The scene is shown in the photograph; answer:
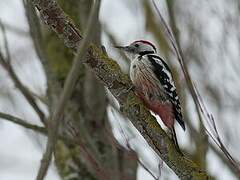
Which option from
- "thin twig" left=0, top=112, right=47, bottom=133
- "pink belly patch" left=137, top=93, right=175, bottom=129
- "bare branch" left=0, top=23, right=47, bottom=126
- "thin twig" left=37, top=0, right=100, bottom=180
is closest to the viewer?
"thin twig" left=37, top=0, right=100, bottom=180

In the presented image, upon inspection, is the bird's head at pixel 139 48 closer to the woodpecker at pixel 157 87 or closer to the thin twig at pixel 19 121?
the woodpecker at pixel 157 87

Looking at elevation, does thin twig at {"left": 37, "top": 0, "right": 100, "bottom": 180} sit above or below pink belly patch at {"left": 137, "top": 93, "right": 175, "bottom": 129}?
below

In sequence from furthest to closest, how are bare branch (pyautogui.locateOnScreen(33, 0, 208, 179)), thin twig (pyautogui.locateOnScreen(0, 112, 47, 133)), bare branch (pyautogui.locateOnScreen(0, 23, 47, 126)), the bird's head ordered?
1. the bird's head
2. bare branch (pyautogui.locateOnScreen(0, 23, 47, 126))
3. thin twig (pyautogui.locateOnScreen(0, 112, 47, 133))
4. bare branch (pyautogui.locateOnScreen(33, 0, 208, 179))

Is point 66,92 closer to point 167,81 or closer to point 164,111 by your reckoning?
point 164,111

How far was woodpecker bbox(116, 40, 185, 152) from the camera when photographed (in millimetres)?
3834

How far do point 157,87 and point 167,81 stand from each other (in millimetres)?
92

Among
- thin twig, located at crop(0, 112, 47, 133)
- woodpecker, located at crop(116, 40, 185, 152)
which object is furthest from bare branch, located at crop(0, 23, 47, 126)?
woodpecker, located at crop(116, 40, 185, 152)

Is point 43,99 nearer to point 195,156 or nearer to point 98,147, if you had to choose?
point 98,147

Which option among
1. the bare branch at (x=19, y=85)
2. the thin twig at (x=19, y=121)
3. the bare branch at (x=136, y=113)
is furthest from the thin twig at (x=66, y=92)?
the bare branch at (x=19, y=85)

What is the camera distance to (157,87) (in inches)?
159

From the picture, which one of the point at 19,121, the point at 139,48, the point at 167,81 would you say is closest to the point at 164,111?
the point at 167,81

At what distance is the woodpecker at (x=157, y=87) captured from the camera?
151 inches

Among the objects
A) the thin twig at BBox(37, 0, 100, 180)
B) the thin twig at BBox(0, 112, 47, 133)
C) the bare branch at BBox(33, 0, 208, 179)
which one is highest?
the thin twig at BBox(0, 112, 47, 133)

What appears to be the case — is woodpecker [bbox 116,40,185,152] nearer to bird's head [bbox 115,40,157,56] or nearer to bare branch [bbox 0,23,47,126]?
bird's head [bbox 115,40,157,56]
